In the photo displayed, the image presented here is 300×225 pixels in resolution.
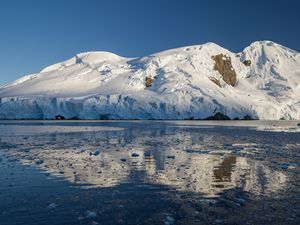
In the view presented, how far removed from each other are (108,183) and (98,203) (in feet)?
6.55

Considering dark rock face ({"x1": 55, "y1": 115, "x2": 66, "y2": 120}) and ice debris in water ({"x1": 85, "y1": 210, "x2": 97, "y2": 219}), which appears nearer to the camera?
ice debris in water ({"x1": 85, "y1": 210, "x2": 97, "y2": 219})

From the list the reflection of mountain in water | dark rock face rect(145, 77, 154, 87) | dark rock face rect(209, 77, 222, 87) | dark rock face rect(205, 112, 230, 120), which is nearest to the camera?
the reflection of mountain in water

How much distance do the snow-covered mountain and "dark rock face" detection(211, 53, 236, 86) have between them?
0.31 meters

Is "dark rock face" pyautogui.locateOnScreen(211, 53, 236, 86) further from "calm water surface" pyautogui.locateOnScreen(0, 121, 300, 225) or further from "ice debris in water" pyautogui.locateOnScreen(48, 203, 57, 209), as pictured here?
"ice debris in water" pyautogui.locateOnScreen(48, 203, 57, 209)

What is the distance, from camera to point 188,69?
9512 cm

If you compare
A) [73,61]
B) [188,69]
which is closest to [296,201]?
[188,69]

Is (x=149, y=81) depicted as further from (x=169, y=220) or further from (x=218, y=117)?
(x=169, y=220)

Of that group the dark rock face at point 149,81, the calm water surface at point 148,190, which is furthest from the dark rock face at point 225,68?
the calm water surface at point 148,190

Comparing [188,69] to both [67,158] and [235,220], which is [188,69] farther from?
[235,220]

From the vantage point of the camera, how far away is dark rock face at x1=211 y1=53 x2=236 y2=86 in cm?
11056

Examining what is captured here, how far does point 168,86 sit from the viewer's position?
85875mm

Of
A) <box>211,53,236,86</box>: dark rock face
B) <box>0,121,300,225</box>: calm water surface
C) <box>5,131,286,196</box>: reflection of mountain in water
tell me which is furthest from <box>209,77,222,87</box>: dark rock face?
<box>0,121,300,225</box>: calm water surface

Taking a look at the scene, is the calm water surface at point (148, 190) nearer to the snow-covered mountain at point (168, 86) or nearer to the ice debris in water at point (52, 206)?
→ the ice debris in water at point (52, 206)

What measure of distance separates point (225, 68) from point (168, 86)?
112ft
